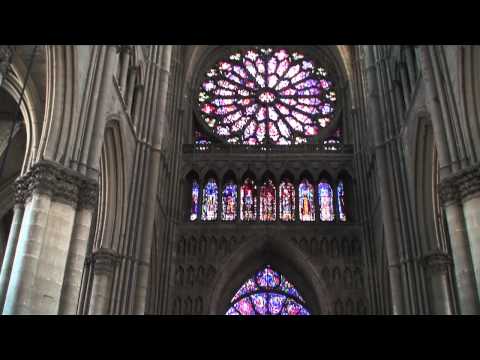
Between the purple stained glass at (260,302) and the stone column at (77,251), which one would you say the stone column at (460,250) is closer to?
the stone column at (77,251)

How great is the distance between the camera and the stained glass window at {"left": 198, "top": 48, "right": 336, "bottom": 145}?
24375mm

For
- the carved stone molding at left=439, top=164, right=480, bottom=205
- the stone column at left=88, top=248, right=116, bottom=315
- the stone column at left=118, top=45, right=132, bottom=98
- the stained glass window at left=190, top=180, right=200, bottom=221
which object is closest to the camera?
the carved stone molding at left=439, top=164, right=480, bottom=205

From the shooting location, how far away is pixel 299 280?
21312 mm

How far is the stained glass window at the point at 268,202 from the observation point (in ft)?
71.8

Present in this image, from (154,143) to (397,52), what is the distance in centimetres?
742

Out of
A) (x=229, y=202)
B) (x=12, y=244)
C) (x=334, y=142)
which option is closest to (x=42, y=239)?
(x=12, y=244)

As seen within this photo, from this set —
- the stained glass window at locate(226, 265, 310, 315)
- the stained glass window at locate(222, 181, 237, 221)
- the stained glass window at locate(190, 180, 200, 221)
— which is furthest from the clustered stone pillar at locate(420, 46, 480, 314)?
the stained glass window at locate(190, 180, 200, 221)

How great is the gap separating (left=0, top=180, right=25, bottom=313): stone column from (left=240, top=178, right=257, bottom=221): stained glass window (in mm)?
12157

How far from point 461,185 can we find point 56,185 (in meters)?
7.20

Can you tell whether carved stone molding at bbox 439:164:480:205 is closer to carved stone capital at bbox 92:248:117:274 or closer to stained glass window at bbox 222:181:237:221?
carved stone capital at bbox 92:248:117:274
